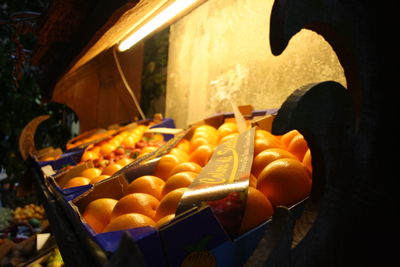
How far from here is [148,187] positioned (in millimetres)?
1031

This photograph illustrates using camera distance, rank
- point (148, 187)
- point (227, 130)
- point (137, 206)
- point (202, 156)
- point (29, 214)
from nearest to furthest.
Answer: point (137, 206), point (148, 187), point (202, 156), point (227, 130), point (29, 214)

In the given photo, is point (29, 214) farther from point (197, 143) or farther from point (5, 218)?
point (197, 143)

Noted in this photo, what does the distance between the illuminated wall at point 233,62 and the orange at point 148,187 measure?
117 centimetres

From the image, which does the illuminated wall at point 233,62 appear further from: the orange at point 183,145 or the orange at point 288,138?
the orange at point 183,145

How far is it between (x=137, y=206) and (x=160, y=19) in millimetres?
1233

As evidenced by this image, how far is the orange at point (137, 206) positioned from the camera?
2.85ft

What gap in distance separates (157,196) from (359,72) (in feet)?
2.39

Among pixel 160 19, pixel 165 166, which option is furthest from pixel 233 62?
pixel 165 166

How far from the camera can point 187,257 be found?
58 centimetres

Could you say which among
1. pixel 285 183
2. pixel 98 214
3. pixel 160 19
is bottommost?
pixel 98 214

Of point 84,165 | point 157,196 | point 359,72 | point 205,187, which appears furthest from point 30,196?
point 359,72

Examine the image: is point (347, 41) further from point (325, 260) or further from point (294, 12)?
point (325, 260)

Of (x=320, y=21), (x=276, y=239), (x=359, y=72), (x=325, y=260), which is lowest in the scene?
(x=325, y=260)

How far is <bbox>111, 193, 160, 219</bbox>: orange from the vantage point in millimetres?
870
